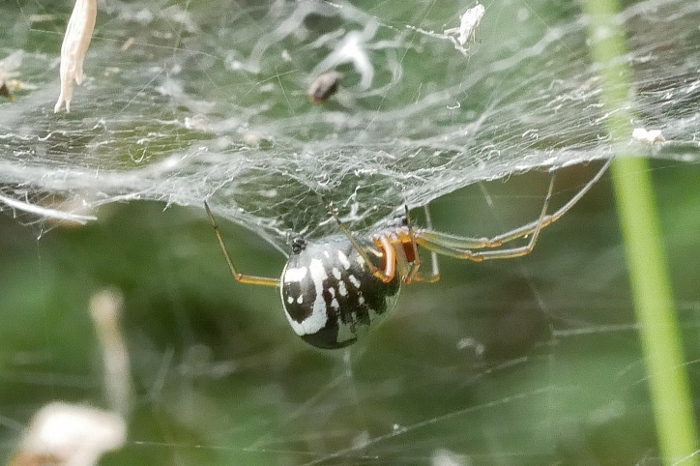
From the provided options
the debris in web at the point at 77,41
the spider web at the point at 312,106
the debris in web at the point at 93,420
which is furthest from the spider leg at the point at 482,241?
the debris in web at the point at 93,420

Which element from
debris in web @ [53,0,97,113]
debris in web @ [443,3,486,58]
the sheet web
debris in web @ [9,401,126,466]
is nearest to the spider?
the sheet web

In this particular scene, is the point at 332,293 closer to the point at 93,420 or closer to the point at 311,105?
the point at 311,105

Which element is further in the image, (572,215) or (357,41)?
(572,215)

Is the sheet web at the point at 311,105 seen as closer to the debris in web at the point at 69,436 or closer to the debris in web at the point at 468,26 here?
the debris in web at the point at 468,26

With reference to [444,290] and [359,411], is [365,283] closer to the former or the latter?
[444,290]

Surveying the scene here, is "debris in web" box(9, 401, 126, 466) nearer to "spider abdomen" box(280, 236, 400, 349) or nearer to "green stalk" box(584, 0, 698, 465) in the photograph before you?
"spider abdomen" box(280, 236, 400, 349)

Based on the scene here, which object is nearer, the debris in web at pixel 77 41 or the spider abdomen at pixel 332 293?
the debris in web at pixel 77 41

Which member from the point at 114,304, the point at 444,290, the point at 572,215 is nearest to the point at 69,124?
the point at 114,304
